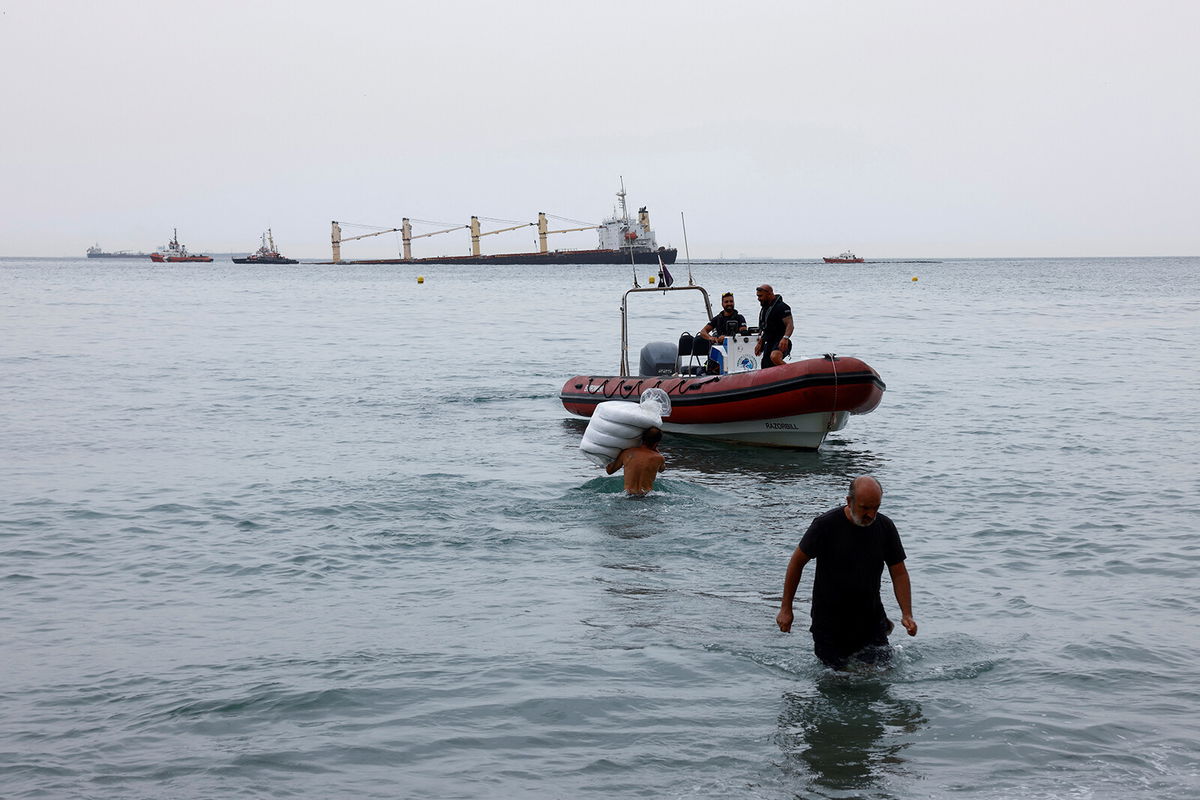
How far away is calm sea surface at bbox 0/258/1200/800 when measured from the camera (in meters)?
5.56

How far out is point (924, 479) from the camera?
1305cm

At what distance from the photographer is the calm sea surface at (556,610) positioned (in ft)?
18.2

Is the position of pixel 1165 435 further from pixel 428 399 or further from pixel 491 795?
pixel 491 795

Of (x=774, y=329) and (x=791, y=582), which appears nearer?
(x=791, y=582)

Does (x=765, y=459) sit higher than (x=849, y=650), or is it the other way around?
(x=849, y=650)

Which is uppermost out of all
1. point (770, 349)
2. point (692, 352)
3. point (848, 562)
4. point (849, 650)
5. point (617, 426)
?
point (770, 349)

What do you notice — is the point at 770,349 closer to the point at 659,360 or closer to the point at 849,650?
the point at 659,360

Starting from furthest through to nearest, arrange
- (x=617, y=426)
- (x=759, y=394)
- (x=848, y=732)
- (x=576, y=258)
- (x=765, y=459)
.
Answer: (x=576, y=258)
(x=765, y=459)
(x=759, y=394)
(x=617, y=426)
(x=848, y=732)

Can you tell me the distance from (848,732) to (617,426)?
5.22 m

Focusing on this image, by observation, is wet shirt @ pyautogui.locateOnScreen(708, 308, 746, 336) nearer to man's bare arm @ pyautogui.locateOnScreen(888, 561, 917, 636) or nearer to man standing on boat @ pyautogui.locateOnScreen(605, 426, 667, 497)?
man standing on boat @ pyautogui.locateOnScreen(605, 426, 667, 497)

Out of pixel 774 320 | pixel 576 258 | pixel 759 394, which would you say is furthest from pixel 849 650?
pixel 576 258

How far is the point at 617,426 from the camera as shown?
1077 centimetres

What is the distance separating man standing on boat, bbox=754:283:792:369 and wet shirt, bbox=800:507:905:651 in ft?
27.3

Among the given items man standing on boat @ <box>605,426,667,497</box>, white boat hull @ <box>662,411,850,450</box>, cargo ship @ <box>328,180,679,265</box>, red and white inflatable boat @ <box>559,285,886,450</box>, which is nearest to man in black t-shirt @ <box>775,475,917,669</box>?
man standing on boat @ <box>605,426,667,497</box>
